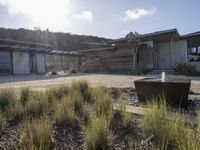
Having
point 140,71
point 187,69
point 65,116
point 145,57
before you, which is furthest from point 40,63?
point 65,116

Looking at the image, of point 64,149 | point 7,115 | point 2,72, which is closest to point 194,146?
point 64,149

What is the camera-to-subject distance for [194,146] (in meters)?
2.20

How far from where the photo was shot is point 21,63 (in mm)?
24969

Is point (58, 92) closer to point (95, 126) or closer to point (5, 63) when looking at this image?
point (95, 126)

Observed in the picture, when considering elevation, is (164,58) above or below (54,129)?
above

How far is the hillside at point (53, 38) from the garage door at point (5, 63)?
19434 millimetres

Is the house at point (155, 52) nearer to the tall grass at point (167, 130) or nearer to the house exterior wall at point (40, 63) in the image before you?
the house exterior wall at point (40, 63)

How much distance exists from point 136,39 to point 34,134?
18725 mm

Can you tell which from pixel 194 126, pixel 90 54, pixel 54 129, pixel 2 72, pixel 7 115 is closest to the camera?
pixel 194 126

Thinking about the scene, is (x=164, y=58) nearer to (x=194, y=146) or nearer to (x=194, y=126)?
(x=194, y=126)

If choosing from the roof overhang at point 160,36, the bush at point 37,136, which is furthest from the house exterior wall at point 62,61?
the bush at point 37,136

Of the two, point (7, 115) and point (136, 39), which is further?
point (136, 39)

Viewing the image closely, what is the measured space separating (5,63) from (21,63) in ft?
6.15

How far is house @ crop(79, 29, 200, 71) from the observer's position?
2050cm
